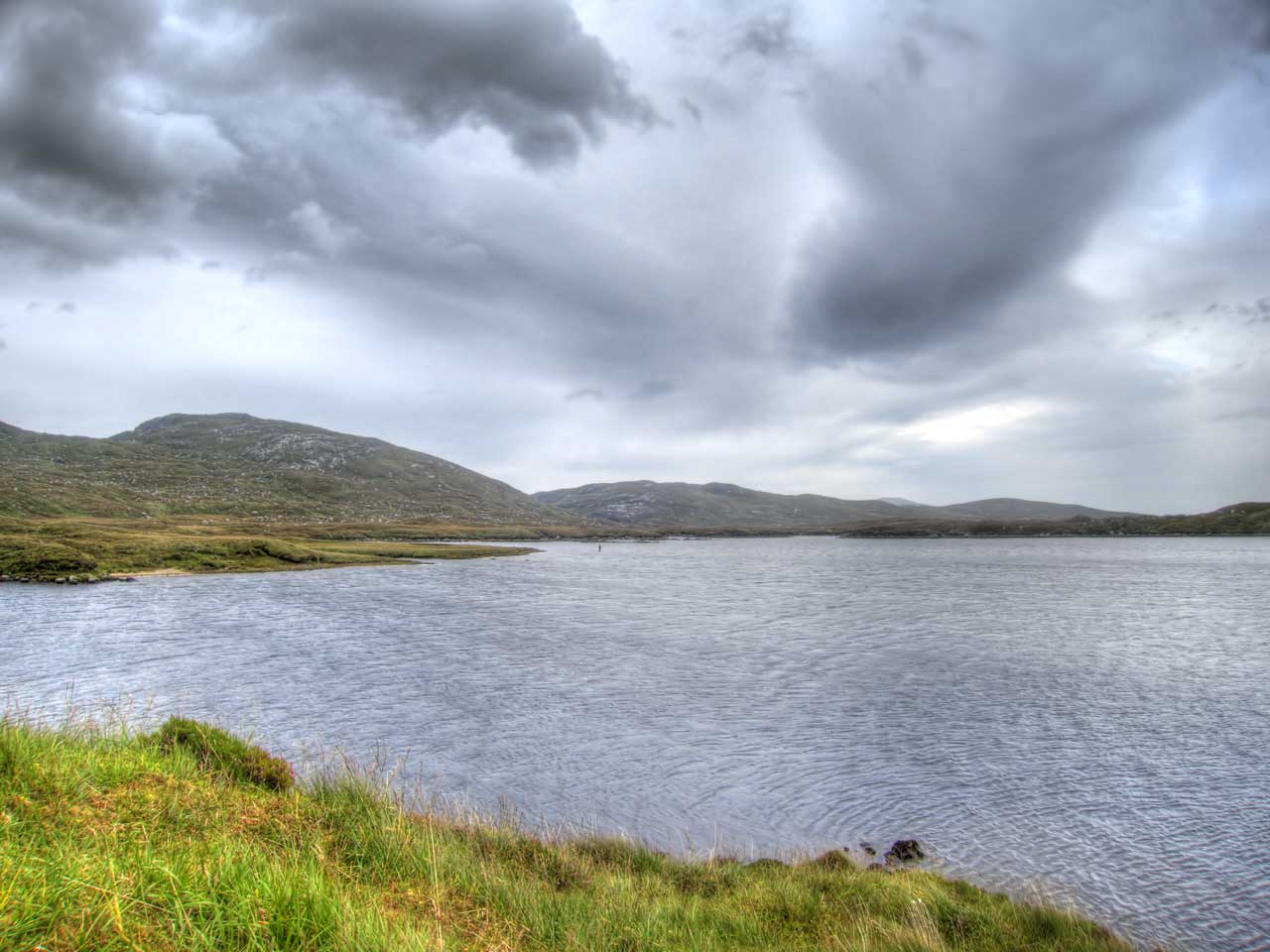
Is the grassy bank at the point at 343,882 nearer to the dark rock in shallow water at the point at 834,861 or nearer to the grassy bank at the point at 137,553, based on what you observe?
the dark rock in shallow water at the point at 834,861

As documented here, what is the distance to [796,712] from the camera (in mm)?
26141

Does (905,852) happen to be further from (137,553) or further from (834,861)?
(137,553)

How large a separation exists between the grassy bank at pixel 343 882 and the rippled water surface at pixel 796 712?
325 centimetres

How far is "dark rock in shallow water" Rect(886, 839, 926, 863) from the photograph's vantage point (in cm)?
1434

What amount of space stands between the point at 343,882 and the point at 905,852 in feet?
39.6

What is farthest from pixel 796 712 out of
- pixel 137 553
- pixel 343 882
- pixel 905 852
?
pixel 137 553

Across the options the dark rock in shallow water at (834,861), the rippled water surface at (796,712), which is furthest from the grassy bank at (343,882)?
the rippled water surface at (796,712)

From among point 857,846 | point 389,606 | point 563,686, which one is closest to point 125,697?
point 563,686

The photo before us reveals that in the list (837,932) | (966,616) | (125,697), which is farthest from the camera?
(966,616)

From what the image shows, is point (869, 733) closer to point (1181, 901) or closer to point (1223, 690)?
point (1181, 901)

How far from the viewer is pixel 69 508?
478ft

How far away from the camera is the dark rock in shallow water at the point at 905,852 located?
14.3m

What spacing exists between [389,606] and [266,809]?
1943 inches

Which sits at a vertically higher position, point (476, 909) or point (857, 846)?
point (476, 909)
